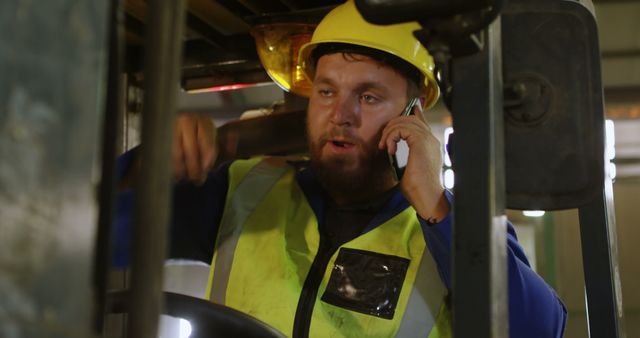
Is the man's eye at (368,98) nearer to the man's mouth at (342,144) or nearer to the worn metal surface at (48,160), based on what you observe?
the man's mouth at (342,144)

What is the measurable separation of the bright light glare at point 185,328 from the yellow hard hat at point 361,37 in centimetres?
94

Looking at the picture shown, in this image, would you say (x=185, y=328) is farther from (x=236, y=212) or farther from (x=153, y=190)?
(x=153, y=190)

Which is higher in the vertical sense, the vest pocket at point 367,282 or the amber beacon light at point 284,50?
the amber beacon light at point 284,50

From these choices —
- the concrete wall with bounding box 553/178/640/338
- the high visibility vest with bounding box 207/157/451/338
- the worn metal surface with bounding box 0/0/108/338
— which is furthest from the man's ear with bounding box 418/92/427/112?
the concrete wall with bounding box 553/178/640/338

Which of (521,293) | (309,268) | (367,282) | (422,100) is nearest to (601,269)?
(521,293)

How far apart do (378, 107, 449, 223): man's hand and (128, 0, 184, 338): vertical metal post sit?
1.42 meters

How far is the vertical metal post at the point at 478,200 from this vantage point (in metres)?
1.04

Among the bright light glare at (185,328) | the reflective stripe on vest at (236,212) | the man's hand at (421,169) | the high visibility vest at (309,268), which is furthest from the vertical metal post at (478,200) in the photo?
the reflective stripe on vest at (236,212)

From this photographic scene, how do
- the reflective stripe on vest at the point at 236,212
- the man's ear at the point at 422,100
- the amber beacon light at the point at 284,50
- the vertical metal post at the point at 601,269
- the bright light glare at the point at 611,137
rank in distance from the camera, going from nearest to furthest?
the vertical metal post at the point at 601,269 < the amber beacon light at the point at 284,50 < the reflective stripe on vest at the point at 236,212 < the man's ear at the point at 422,100 < the bright light glare at the point at 611,137

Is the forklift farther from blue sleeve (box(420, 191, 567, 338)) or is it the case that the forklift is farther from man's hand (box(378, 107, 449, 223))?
man's hand (box(378, 107, 449, 223))

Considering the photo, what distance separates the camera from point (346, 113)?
247 centimetres

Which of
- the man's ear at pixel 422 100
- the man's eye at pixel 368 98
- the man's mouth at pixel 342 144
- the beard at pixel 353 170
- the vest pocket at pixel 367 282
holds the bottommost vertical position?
the vest pocket at pixel 367 282

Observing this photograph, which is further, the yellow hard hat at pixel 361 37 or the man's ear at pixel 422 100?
the man's ear at pixel 422 100

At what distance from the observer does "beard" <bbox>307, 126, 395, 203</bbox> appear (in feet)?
8.14
